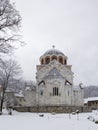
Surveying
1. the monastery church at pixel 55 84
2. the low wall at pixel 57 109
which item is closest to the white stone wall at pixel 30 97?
the monastery church at pixel 55 84

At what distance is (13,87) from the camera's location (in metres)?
51.5

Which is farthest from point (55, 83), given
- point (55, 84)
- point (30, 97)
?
point (30, 97)

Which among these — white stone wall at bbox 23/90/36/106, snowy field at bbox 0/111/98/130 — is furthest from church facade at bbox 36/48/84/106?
snowy field at bbox 0/111/98/130

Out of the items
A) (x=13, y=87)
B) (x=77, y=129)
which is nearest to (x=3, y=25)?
(x=77, y=129)

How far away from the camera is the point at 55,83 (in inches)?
2434

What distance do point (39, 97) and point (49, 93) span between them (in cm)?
315

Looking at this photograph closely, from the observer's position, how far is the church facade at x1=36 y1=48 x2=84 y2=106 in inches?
2425

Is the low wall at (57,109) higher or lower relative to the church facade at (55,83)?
lower

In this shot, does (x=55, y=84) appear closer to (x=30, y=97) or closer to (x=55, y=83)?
(x=55, y=83)

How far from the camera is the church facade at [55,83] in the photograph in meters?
61.6

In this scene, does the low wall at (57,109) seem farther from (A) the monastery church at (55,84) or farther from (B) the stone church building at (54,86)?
(A) the monastery church at (55,84)

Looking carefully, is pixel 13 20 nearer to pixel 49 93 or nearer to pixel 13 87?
pixel 13 87

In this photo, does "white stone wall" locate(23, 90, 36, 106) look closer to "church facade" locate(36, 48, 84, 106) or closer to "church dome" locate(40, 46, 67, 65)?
"church facade" locate(36, 48, 84, 106)

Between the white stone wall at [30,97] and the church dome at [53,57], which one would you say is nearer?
the white stone wall at [30,97]
